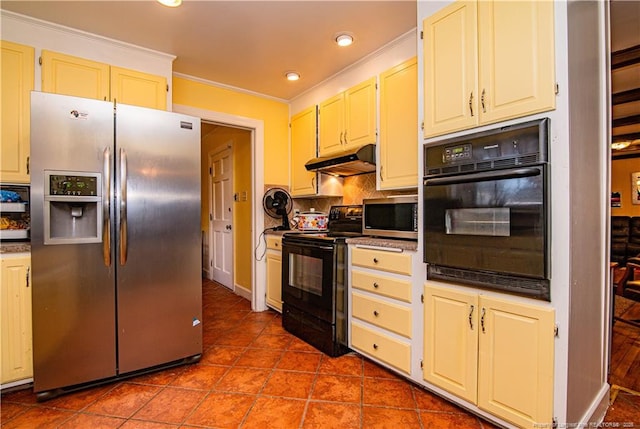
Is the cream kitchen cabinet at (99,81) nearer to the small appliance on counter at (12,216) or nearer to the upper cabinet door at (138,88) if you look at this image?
the upper cabinet door at (138,88)

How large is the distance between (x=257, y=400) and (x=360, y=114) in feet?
7.60

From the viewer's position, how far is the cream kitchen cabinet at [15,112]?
211 cm

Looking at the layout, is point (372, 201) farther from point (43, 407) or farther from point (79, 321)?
point (43, 407)

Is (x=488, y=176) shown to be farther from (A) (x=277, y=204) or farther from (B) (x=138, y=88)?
(B) (x=138, y=88)

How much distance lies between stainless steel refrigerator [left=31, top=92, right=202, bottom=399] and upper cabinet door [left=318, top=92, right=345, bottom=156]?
128cm

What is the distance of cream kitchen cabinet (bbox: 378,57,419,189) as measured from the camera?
91.9 inches

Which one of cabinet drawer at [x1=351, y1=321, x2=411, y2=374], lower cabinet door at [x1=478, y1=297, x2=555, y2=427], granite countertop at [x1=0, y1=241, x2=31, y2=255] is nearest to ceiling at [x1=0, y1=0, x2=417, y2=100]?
granite countertop at [x1=0, y1=241, x2=31, y2=255]

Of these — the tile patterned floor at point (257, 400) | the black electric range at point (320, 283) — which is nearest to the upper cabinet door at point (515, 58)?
the black electric range at point (320, 283)

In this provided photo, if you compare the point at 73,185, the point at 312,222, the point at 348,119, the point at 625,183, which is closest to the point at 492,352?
the point at 312,222

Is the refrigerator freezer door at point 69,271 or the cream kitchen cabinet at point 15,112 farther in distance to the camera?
the cream kitchen cabinet at point 15,112

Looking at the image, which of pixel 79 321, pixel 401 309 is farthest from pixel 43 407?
pixel 401 309

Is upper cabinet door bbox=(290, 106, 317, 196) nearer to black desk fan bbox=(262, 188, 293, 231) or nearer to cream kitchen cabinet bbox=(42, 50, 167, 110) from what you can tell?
black desk fan bbox=(262, 188, 293, 231)

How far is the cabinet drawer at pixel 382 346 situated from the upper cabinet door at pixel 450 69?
136 cm

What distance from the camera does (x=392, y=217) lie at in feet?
7.70
